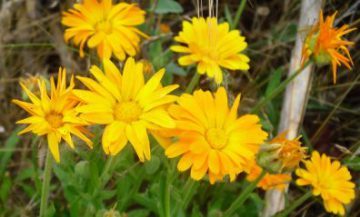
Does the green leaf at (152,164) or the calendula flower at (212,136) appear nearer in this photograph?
the calendula flower at (212,136)

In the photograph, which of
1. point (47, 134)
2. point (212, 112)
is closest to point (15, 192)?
point (47, 134)

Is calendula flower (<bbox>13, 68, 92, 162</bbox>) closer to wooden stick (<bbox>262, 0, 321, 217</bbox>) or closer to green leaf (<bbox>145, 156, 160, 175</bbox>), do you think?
green leaf (<bbox>145, 156, 160, 175</bbox>)

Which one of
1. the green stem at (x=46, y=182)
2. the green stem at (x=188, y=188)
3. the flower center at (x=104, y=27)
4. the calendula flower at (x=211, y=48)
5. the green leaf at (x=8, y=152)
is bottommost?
the green leaf at (x=8, y=152)

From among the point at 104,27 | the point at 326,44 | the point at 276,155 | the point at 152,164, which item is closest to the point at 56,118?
the point at 152,164

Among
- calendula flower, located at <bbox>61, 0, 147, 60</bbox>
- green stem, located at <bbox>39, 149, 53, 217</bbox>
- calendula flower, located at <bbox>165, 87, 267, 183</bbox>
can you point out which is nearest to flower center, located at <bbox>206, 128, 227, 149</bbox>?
calendula flower, located at <bbox>165, 87, 267, 183</bbox>

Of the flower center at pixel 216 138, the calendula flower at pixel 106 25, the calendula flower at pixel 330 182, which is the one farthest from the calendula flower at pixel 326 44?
the calendula flower at pixel 106 25

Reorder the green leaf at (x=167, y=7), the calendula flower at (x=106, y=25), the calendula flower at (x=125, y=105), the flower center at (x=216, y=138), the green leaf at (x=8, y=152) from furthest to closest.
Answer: the green leaf at (x=167, y=7)
the green leaf at (x=8, y=152)
the calendula flower at (x=106, y=25)
the flower center at (x=216, y=138)
the calendula flower at (x=125, y=105)

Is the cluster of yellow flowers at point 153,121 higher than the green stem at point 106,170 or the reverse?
higher

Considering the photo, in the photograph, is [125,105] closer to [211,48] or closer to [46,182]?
[46,182]

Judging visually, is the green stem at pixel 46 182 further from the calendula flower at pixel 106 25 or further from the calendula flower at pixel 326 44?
the calendula flower at pixel 326 44
